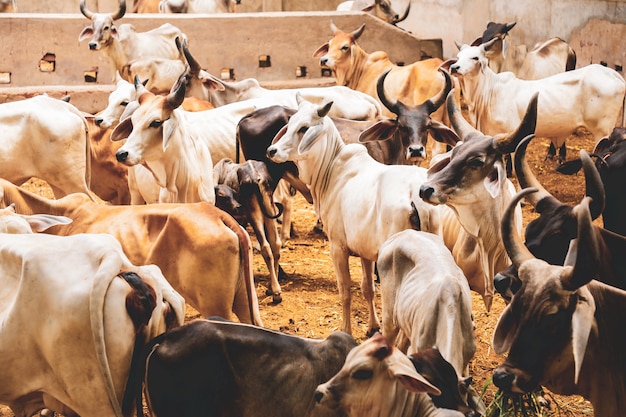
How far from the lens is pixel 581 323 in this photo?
4.30 metres

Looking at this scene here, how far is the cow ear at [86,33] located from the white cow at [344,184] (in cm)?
643

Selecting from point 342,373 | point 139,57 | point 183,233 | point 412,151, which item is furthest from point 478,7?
point 342,373

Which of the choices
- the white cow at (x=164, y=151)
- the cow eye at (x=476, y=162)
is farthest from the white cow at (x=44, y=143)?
the cow eye at (x=476, y=162)

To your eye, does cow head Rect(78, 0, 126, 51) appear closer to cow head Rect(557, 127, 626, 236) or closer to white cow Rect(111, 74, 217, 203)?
white cow Rect(111, 74, 217, 203)

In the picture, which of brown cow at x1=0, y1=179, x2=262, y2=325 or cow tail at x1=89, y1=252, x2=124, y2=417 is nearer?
cow tail at x1=89, y1=252, x2=124, y2=417

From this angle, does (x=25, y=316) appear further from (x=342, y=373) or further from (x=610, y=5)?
(x=610, y=5)

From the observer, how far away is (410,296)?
5617 millimetres

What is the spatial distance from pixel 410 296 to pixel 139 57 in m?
8.59

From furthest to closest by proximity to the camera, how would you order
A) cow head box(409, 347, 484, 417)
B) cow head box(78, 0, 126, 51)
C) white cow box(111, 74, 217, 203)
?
cow head box(78, 0, 126, 51) < white cow box(111, 74, 217, 203) < cow head box(409, 347, 484, 417)

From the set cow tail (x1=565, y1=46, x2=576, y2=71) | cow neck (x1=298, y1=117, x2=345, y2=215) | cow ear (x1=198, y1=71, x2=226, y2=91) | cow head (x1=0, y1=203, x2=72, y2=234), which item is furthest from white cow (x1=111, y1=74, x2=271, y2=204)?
cow tail (x1=565, y1=46, x2=576, y2=71)

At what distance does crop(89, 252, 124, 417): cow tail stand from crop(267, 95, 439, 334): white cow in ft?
8.86

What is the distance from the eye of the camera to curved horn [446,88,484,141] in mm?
6925

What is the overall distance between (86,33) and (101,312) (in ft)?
30.8

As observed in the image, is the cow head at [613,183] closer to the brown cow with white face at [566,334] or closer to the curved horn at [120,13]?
the brown cow with white face at [566,334]
